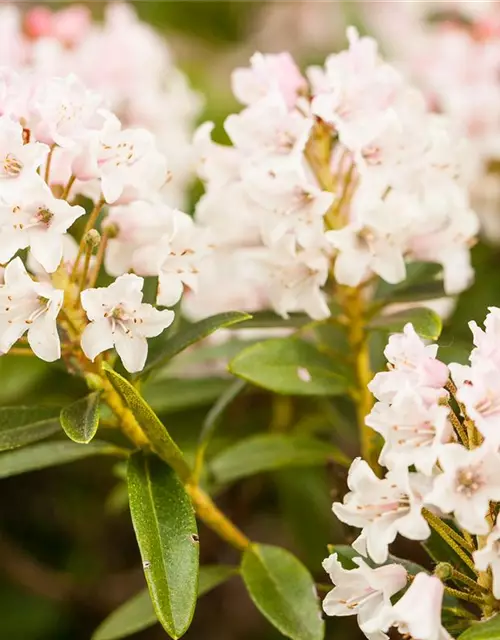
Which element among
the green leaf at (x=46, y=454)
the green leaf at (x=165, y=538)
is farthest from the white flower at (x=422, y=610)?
the green leaf at (x=46, y=454)

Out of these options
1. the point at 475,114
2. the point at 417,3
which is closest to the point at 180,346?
the point at 475,114

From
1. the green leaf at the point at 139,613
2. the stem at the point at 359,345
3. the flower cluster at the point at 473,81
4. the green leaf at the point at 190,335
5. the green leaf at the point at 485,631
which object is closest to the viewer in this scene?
the green leaf at the point at 485,631

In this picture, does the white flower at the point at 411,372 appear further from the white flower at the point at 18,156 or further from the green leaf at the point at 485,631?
the white flower at the point at 18,156

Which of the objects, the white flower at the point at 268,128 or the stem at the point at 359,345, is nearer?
the white flower at the point at 268,128

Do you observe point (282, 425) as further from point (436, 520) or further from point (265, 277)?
point (436, 520)

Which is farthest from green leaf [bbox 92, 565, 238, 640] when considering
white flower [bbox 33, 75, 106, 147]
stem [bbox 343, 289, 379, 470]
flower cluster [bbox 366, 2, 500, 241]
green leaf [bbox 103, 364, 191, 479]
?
flower cluster [bbox 366, 2, 500, 241]

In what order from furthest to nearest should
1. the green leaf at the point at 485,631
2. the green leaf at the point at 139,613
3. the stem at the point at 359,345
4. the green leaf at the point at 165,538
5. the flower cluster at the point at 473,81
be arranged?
the flower cluster at the point at 473,81
the stem at the point at 359,345
the green leaf at the point at 139,613
the green leaf at the point at 165,538
the green leaf at the point at 485,631

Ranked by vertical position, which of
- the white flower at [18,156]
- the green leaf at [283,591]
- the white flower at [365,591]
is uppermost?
the white flower at [18,156]
